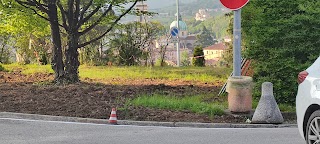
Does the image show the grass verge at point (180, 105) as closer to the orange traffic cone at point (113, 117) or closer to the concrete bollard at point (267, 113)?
the concrete bollard at point (267, 113)

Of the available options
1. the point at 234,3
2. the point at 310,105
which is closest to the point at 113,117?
the point at 234,3

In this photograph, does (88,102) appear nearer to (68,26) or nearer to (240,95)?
(240,95)

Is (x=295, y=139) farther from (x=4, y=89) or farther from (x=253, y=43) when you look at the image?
(x=4, y=89)

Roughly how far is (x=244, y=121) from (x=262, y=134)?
170cm

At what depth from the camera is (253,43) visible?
1295 cm

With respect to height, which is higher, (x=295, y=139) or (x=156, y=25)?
(x=156, y=25)

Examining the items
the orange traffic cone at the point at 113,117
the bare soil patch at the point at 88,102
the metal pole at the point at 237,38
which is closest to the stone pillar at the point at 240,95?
the bare soil patch at the point at 88,102

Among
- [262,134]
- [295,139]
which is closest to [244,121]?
[262,134]

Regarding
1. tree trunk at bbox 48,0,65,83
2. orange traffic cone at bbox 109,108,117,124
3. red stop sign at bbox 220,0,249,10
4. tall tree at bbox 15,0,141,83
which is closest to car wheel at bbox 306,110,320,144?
orange traffic cone at bbox 109,108,117,124

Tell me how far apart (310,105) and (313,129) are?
306 millimetres

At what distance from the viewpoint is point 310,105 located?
645 cm

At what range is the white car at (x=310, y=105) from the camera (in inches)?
249

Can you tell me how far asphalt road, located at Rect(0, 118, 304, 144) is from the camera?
835 cm

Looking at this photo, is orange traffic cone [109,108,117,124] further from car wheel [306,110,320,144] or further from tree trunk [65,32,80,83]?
tree trunk [65,32,80,83]
